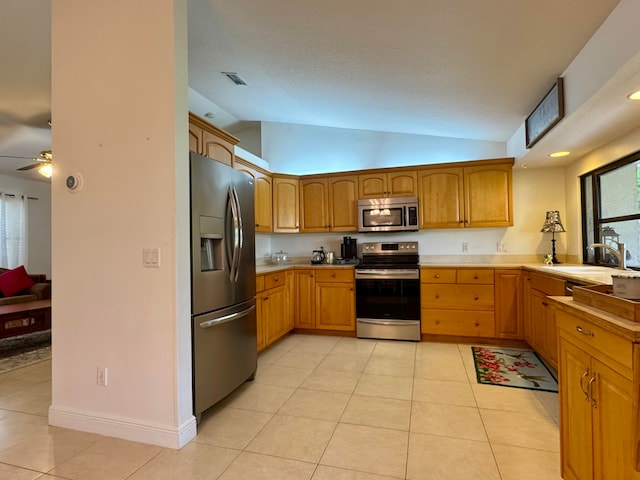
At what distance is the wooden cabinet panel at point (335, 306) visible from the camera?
162 inches

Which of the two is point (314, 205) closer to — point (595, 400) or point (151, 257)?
point (151, 257)

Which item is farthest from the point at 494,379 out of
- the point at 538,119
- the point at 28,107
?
the point at 28,107

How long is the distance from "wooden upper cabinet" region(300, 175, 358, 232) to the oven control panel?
0.31 metres

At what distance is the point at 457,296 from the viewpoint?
3.79 metres

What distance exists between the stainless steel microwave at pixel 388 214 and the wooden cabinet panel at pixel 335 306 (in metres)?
0.83

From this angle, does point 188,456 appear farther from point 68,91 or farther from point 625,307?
point 68,91

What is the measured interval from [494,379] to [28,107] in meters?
5.13

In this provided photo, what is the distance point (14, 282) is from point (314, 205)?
4554 mm

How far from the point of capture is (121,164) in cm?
206

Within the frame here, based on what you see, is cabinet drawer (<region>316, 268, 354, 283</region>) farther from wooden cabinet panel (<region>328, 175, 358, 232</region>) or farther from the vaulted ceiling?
the vaulted ceiling

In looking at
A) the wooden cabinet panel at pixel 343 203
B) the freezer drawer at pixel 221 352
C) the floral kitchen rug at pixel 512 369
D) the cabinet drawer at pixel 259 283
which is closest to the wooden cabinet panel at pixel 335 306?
the wooden cabinet panel at pixel 343 203

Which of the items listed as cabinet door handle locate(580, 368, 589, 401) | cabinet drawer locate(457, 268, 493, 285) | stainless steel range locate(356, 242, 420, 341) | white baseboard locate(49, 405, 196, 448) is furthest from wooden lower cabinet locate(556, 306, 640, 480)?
stainless steel range locate(356, 242, 420, 341)

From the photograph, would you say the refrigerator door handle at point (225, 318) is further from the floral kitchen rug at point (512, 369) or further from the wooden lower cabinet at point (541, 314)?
the wooden lower cabinet at point (541, 314)

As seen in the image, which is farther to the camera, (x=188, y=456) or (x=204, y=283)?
(x=204, y=283)
